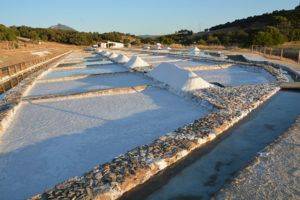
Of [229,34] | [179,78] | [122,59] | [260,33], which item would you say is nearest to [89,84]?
[179,78]

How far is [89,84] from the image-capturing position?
14.9 metres

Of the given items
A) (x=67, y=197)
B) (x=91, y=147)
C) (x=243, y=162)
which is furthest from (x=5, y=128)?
(x=243, y=162)

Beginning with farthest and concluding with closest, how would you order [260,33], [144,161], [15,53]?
[260,33]
[15,53]
[144,161]

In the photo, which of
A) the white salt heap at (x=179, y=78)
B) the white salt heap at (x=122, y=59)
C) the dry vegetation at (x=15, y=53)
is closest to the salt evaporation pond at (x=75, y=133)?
the white salt heap at (x=179, y=78)

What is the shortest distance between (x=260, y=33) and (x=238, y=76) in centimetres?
2396

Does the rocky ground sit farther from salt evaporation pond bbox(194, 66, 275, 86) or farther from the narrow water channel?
salt evaporation pond bbox(194, 66, 275, 86)

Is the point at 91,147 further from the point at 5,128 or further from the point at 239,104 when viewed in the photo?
the point at 239,104

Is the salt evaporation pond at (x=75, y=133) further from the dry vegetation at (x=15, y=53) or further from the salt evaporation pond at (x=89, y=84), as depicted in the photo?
the dry vegetation at (x=15, y=53)

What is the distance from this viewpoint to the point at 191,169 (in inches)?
220

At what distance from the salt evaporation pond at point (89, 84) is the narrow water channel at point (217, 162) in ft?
23.5

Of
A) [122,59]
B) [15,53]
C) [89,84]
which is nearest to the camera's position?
[89,84]

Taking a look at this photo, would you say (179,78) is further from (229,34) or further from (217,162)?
(229,34)

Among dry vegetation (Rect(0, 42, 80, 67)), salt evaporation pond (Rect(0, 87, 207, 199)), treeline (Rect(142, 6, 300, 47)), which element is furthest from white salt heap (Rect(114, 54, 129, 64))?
treeline (Rect(142, 6, 300, 47))

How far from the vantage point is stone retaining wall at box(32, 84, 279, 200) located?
4535 millimetres
